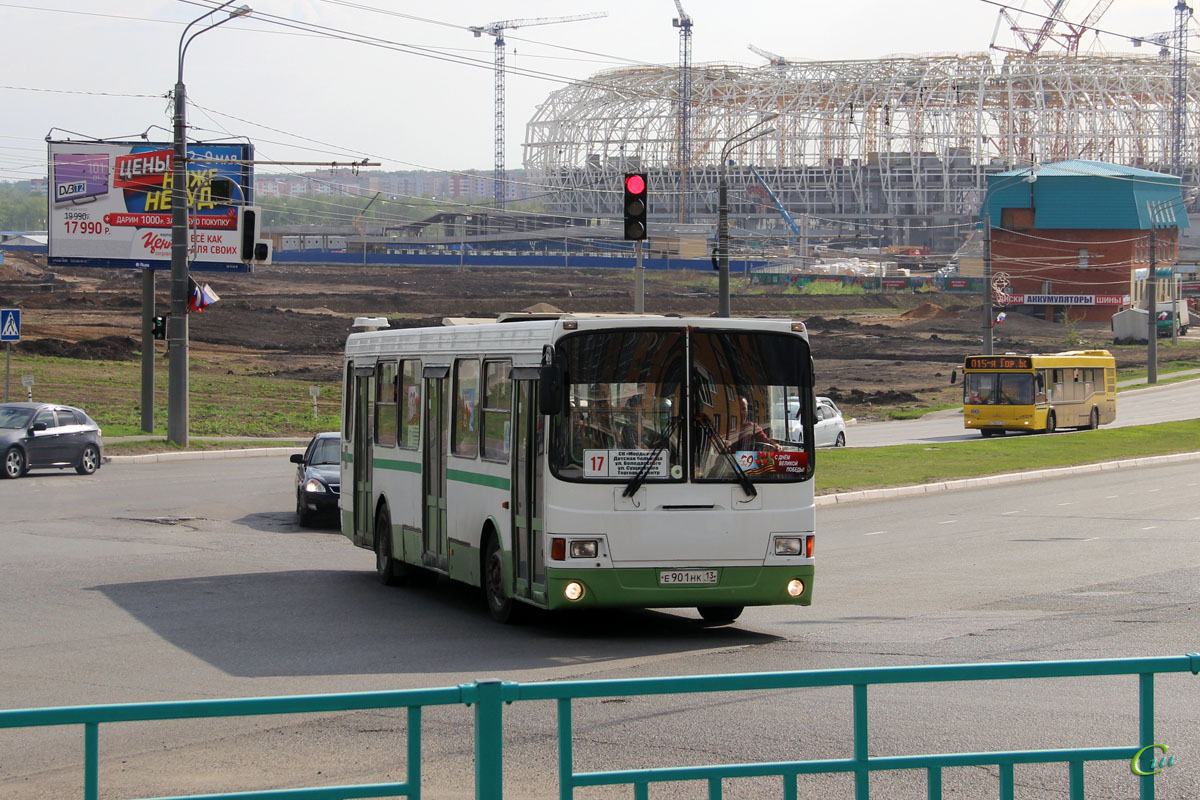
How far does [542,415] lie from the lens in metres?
11.3

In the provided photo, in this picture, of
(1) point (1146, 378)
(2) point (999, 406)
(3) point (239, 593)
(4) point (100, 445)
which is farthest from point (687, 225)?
(3) point (239, 593)

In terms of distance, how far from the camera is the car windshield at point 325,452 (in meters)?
22.1

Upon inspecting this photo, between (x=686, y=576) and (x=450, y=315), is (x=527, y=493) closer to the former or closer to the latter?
(x=686, y=576)

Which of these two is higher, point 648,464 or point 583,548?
point 648,464

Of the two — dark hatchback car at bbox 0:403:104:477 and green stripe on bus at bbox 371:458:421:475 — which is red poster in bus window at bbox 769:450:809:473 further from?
dark hatchback car at bbox 0:403:104:477

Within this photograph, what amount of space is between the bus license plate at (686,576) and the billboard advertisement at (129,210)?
31.6 m

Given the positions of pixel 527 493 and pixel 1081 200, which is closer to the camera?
pixel 527 493

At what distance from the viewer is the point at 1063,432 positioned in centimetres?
4412

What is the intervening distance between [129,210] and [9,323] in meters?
8.18

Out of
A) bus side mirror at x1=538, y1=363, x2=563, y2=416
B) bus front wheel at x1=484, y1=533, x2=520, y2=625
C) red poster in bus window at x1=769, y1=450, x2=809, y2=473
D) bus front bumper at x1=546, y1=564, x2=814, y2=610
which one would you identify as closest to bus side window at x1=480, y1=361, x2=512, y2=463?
bus front wheel at x1=484, y1=533, x2=520, y2=625

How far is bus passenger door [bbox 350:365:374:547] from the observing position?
15.7 m

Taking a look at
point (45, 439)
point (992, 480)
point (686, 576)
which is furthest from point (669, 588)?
point (45, 439)

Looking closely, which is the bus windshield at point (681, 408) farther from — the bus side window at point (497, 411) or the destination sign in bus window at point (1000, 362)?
the destination sign in bus window at point (1000, 362)

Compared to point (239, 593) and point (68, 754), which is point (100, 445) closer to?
point (239, 593)
